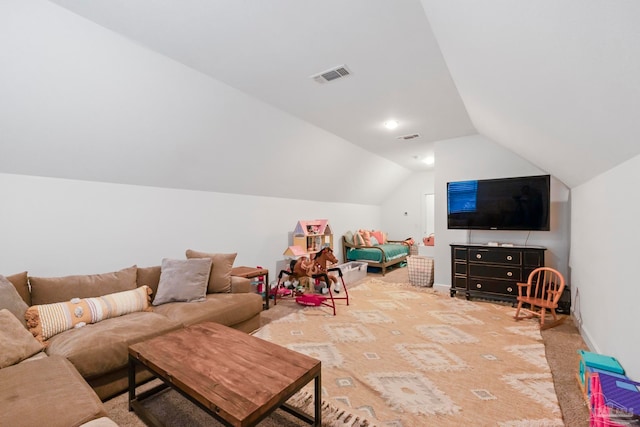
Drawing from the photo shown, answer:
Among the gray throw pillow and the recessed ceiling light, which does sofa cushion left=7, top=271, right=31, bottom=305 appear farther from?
the recessed ceiling light

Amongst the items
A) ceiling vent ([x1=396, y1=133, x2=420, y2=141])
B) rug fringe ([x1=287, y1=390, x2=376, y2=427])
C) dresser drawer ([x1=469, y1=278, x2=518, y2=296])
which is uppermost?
ceiling vent ([x1=396, y1=133, x2=420, y2=141])

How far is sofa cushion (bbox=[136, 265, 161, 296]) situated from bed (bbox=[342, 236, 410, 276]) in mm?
4543

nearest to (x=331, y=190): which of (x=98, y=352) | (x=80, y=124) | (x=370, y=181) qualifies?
(x=370, y=181)

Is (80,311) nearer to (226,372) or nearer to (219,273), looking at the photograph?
(219,273)

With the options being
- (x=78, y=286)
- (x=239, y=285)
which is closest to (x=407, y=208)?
(x=239, y=285)

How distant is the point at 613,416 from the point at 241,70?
3619 mm

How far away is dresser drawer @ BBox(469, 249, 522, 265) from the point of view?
3.98 meters

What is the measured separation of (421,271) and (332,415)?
12.9 feet

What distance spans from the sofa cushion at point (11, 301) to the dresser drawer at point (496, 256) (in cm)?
512

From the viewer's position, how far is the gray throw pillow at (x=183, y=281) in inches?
112

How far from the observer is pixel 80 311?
2.27 meters

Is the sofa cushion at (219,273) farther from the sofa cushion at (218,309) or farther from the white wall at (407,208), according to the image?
the white wall at (407,208)

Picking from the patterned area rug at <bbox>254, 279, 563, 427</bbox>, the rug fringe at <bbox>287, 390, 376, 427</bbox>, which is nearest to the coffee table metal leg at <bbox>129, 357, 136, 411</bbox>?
the rug fringe at <bbox>287, 390, 376, 427</bbox>

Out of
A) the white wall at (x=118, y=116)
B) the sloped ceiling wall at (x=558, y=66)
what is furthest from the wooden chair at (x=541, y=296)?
the white wall at (x=118, y=116)
